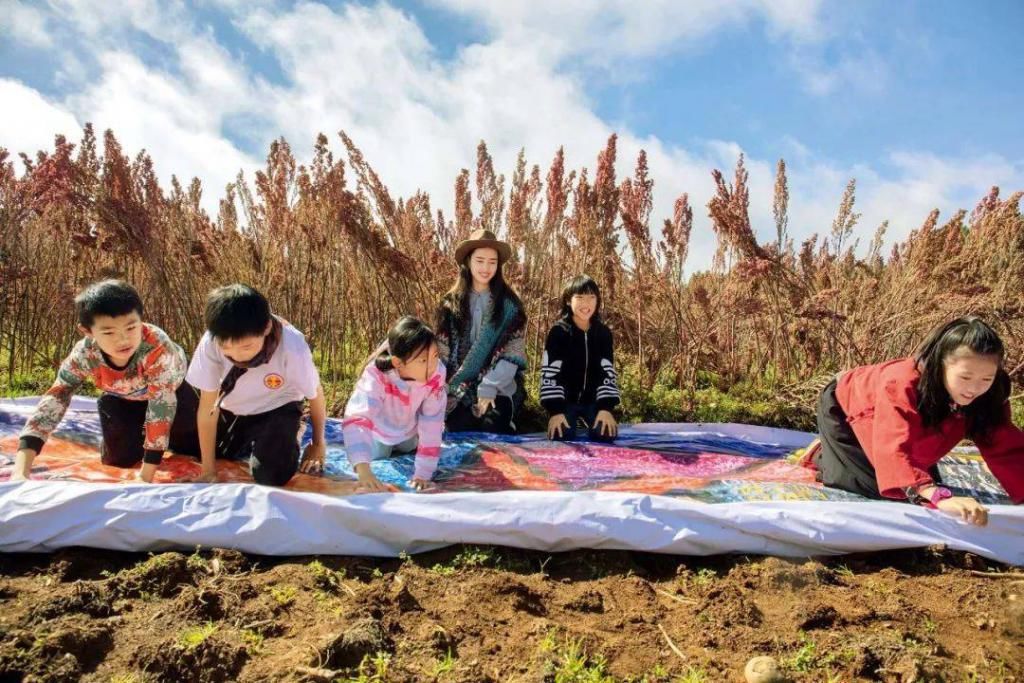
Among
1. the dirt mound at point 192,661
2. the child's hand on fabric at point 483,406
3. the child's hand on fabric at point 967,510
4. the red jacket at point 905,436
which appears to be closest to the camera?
the dirt mound at point 192,661

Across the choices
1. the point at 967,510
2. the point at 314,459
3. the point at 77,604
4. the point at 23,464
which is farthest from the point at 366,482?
the point at 967,510

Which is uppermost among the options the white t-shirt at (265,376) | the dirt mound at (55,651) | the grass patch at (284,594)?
A: the white t-shirt at (265,376)

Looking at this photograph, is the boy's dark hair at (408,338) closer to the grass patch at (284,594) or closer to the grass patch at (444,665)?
the grass patch at (284,594)

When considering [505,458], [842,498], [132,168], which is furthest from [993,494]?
[132,168]

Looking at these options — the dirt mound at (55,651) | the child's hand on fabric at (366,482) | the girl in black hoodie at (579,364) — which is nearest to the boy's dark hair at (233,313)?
the child's hand on fabric at (366,482)

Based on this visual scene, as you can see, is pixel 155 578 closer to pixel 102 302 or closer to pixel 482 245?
pixel 102 302

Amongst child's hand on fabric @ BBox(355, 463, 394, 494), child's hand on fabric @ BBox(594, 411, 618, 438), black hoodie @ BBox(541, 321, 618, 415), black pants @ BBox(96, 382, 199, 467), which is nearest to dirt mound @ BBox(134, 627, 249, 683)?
child's hand on fabric @ BBox(355, 463, 394, 494)

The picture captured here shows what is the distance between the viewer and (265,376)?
2559 millimetres

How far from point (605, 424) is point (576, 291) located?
2.25ft

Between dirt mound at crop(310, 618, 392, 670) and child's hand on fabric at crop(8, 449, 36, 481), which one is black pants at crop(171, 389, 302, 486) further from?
dirt mound at crop(310, 618, 392, 670)

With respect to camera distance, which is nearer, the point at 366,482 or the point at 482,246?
the point at 366,482

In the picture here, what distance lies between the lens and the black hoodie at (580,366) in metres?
3.48

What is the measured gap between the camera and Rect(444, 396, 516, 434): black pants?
3.45 meters

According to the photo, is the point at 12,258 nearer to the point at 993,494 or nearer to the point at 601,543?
the point at 601,543
